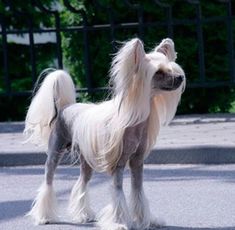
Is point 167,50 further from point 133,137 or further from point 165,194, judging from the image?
point 165,194

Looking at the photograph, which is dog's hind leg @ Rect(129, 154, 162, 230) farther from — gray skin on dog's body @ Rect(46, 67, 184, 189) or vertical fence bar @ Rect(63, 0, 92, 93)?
vertical fence bar @ Rect(63, 0, 92, 93)

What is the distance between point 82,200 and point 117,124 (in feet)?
2.54

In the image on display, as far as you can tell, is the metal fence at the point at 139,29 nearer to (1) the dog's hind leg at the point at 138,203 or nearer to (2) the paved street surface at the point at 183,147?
(2) the paved street surface at the point at 183,147

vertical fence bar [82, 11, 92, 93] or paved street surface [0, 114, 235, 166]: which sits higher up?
vertical fence bar [82, 11, 92, 93]

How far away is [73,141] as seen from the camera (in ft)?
19.9

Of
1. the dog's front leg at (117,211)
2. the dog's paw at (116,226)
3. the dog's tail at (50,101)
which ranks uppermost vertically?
the dog's tail at (50,101)

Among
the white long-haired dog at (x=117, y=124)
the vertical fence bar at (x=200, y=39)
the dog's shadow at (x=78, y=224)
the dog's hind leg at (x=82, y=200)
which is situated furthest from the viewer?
the vertical fence bar at (x=200, y=39)

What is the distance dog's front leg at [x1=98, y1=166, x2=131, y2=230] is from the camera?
18.8 ft

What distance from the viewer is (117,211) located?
5.74 m

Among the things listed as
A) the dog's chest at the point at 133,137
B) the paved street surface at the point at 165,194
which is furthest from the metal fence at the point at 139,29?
the dog's chest at the point at 133,137

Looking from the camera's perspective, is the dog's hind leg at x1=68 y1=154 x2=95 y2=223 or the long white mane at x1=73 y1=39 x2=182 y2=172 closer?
the long white mane at x1=73 y1=39 x2=182 y2=172

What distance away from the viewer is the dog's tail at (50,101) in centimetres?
635

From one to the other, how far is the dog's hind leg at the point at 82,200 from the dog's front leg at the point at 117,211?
17.8 inches

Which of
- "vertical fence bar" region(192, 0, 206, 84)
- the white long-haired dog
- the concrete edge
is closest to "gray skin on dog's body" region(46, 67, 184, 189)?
the white long-haired dog
